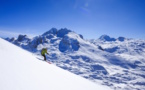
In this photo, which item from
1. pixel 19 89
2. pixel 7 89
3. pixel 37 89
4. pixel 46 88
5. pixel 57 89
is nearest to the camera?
pixel 7 89

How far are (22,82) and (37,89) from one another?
52 centimetres

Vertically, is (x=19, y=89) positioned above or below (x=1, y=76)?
below

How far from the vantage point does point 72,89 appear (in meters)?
6.00

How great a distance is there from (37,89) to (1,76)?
1153mm

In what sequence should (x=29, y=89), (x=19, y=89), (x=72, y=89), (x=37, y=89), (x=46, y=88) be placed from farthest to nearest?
(x=72, y=89)
(x=46, y=88)
(x=37, y=89)
(x=29, y=89)
(x=19, y=89)

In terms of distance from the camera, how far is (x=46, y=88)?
4754 millimetres

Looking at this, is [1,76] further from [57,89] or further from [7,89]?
[57,89]

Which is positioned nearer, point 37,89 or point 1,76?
point 1,76

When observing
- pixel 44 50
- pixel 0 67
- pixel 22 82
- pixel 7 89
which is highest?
pixel 44 50

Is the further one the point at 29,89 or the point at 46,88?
the point at 46,88

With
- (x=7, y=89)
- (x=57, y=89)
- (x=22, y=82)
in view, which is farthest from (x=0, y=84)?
(x=57, y=89)

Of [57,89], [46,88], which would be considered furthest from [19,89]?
[57,89]

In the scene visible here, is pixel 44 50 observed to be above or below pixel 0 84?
above

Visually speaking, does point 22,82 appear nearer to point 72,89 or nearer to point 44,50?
point 72,89
